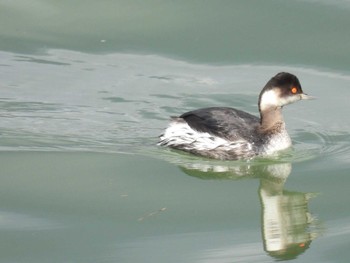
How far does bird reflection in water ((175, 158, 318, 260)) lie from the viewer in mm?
8667

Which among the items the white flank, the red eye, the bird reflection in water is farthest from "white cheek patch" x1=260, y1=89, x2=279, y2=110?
the bird reflection in water

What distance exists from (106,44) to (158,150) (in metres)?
3.28

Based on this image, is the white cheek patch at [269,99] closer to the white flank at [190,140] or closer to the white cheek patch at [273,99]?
the white cheek patch at [273,99]

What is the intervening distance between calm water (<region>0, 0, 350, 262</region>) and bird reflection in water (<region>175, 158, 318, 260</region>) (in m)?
0.02

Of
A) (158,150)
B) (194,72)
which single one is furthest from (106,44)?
(158,150)

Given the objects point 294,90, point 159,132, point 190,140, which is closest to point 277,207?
point 190,140

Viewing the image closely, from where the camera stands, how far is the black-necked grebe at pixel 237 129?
10906mm

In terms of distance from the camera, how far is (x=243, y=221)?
30.2 feet

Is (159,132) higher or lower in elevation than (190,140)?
higher

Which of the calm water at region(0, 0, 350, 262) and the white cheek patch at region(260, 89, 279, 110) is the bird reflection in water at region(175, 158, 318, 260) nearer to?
the calm water at region(0, 0, 350, 262)

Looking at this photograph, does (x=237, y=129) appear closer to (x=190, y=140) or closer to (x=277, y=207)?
(x=190, y=140)

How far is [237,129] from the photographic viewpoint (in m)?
10.9

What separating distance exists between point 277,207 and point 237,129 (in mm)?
1477

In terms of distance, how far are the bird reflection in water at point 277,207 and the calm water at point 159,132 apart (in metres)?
0.02
